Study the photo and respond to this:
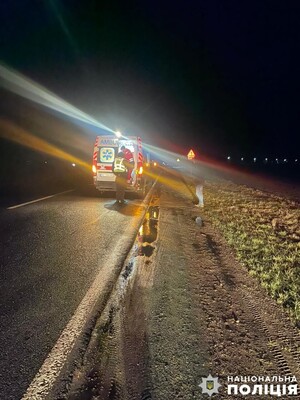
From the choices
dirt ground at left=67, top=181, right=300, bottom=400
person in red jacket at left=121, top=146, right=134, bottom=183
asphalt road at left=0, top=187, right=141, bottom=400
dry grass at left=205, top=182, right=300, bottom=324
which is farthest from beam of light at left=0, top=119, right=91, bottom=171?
dirt ground at left=67, top=181, right=300, bottom=400

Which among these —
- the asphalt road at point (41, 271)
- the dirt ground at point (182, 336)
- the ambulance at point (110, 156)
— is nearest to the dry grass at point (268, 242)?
the dirt ground at point (182, 336)

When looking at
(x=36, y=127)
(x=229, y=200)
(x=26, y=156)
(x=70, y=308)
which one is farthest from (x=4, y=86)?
(x=70, y=308)

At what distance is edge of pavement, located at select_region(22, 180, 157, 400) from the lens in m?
2.26

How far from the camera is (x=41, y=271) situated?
439 cm

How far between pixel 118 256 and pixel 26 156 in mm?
31405

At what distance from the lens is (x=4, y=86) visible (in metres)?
39.0

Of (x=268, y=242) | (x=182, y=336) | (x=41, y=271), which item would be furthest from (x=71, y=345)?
(x=268, y=242)

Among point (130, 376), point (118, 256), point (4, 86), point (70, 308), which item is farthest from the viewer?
point (4, 86)

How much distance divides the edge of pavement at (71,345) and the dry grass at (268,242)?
2.24m

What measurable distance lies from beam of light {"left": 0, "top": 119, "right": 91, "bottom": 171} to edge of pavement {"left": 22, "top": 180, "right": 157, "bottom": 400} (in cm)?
3012

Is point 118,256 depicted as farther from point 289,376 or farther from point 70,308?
point 289,376

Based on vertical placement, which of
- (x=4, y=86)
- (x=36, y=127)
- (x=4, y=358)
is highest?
(x=4, y=86)

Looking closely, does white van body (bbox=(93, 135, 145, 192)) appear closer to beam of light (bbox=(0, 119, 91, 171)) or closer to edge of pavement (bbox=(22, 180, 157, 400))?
edge of pavement (bbox=(22, 180, 157, 400))

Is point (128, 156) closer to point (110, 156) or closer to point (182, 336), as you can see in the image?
point (110, 156)
